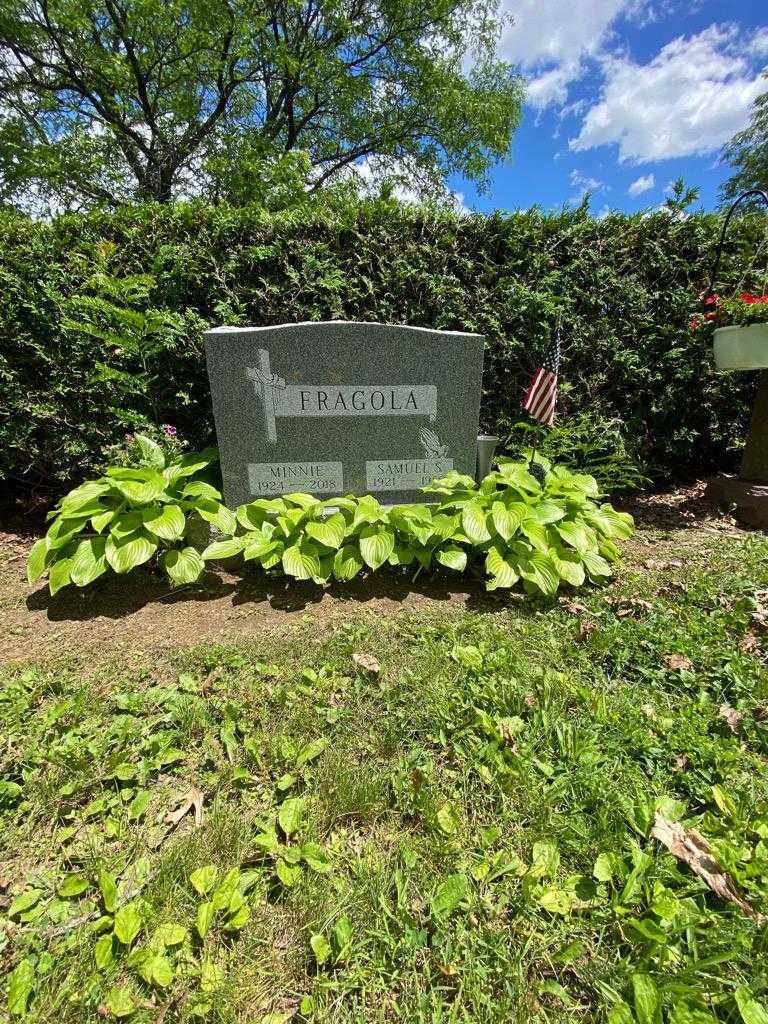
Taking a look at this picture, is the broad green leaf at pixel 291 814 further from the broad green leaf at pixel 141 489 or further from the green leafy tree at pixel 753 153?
the green leafy tree at pixel 753 153

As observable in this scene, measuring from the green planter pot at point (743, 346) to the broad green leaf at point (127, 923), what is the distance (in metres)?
4.42

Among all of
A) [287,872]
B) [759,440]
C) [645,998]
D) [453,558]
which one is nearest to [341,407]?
[453,558]

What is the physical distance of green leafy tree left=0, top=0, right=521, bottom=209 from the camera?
10000 millimetres

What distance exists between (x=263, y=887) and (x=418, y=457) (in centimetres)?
275

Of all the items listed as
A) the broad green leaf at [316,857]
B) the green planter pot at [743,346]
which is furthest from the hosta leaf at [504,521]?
the green planter pot at [743,346]

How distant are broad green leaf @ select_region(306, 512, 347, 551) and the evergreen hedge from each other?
5.87 feet

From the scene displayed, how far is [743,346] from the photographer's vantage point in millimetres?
3459

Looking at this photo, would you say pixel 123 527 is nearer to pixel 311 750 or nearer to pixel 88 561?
pixel 88 561

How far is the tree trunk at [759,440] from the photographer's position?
13.1 feet

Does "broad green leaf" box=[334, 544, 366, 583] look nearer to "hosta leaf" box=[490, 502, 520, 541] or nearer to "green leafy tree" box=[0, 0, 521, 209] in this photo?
"hosta leaf" box=[490, 502, 520, 541]

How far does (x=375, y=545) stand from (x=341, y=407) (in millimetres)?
1137

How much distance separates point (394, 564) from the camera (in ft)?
9.30

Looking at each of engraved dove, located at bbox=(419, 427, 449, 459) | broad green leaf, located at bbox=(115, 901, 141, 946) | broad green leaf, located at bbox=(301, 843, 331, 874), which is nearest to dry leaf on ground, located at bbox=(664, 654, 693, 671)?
broad green leaf, located at bbox=(301, 843, 331, 874)

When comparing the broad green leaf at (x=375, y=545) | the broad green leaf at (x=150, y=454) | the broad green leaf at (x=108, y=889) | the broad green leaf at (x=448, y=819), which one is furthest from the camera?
the broad green leaf at (x=150, y=454)
